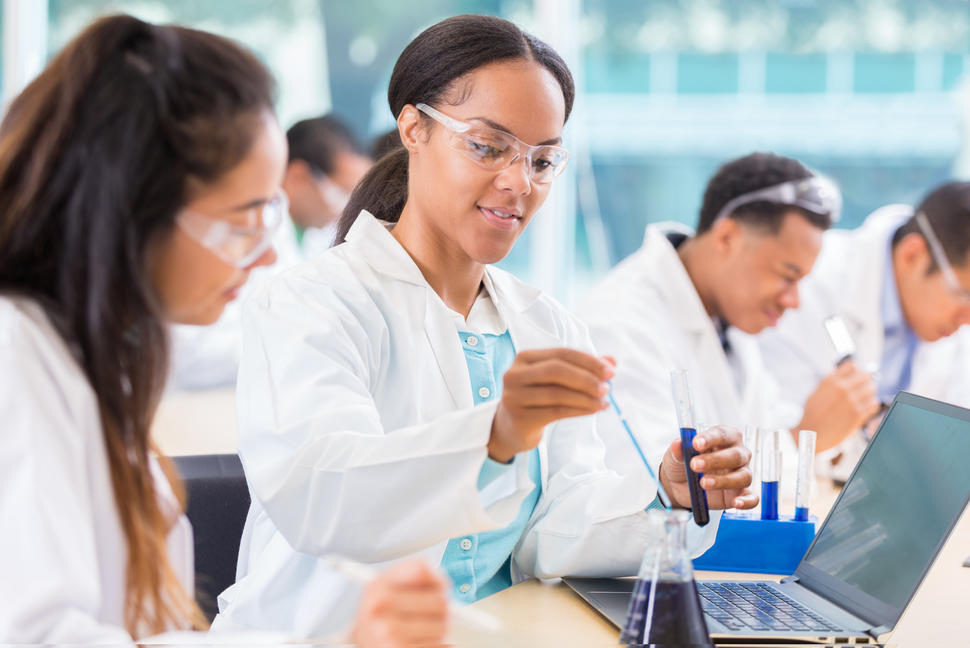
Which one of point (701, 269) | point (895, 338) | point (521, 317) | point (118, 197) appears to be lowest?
point (895, 338)

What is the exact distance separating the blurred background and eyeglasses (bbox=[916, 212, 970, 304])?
124cm

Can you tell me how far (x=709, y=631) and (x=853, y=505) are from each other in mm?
385

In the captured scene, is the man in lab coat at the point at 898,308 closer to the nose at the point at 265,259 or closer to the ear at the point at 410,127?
the ear at the point at 410,127

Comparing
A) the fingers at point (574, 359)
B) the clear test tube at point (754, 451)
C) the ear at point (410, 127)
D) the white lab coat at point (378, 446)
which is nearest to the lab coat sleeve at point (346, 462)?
the white lab coat at point (378, 446)

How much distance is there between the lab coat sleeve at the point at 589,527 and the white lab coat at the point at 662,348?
741 millimetres

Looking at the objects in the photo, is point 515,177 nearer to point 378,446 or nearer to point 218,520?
point 378,446

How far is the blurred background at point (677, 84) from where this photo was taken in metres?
4.70

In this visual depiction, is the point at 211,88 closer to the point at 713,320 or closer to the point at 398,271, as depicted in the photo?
the point at 398,271

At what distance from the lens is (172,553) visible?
4.09ft

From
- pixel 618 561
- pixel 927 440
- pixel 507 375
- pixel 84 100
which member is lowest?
pixel 618 561

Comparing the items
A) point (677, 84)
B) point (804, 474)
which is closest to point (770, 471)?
point (804, 474)

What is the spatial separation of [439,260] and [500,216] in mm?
175

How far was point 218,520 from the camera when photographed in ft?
6.18

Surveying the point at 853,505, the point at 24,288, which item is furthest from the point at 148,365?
the point at 853,505
